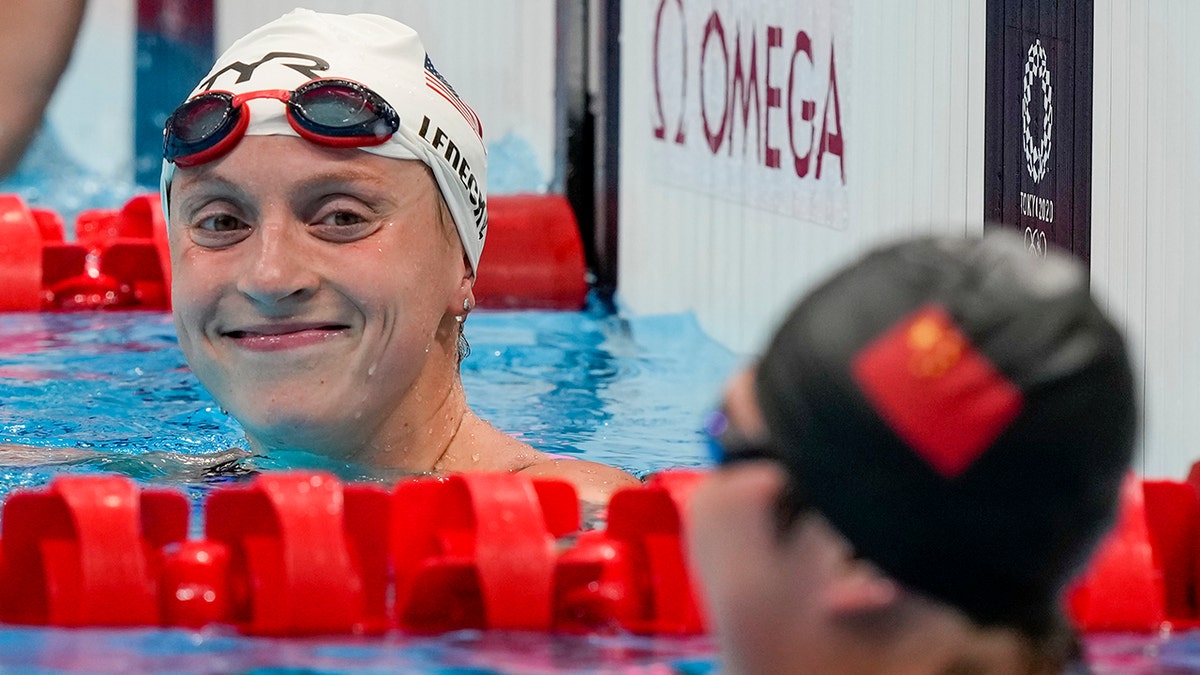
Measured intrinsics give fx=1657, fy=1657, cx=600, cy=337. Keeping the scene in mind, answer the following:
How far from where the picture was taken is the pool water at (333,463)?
1811 mm

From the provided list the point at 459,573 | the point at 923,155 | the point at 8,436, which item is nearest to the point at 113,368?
the point at 8,436

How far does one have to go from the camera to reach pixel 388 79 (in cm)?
285

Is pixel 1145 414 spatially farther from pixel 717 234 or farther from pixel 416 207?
pixel 717 234

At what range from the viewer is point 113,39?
394 inches

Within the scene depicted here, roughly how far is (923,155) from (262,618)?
7.89ft

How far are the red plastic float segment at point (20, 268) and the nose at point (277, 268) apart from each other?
3.58 meters

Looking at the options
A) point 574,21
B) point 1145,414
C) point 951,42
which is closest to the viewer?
point 1145,414

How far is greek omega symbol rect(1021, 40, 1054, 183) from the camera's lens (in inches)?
130

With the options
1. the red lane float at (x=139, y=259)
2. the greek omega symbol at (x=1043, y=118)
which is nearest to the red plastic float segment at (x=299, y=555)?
the greek omega symbol at (x=1043, y=118)

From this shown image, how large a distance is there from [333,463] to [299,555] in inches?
35.1

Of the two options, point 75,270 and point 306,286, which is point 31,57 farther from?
point 75,270

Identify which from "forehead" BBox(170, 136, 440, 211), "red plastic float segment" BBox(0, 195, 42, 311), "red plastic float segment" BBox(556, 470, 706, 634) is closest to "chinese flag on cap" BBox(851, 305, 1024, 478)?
"red plastic float segment" BBox(556, 470, 706, 634)

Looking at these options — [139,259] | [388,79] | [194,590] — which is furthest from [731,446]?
[139,259]

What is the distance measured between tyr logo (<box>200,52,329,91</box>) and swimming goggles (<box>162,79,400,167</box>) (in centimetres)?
8
